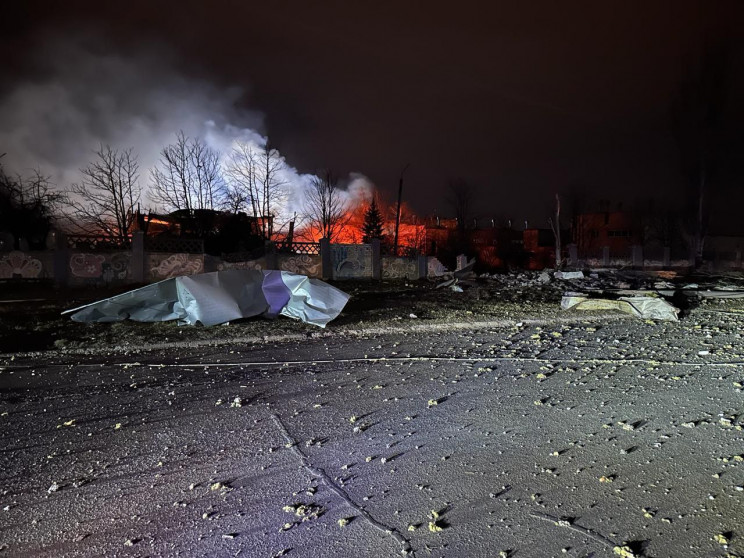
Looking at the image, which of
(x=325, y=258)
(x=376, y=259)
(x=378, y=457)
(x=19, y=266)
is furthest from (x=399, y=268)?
(x=378, y=457)

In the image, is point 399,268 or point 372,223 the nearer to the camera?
point 399,268

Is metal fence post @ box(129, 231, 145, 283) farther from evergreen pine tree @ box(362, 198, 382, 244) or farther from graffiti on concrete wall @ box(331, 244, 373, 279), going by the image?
evergreen pine tree @ box(362, 198, 382, 244)

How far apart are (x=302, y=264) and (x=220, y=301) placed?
507 inches

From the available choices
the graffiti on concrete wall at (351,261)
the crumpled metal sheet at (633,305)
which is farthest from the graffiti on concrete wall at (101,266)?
the crumpled metal sheet at (633,305)

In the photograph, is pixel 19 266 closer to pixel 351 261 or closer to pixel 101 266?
pixel 101 266

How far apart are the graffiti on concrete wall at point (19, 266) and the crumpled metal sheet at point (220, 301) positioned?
28.2 ft

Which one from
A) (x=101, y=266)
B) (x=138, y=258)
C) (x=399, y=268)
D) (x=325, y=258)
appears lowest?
(x=399, y=268)

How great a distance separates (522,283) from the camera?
18297mm

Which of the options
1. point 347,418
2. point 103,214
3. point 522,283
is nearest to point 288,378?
point 347,418

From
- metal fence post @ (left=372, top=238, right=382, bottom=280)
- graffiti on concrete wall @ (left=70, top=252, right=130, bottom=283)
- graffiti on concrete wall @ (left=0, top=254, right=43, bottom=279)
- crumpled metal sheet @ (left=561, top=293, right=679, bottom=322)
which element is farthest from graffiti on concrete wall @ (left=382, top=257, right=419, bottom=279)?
graffiti on concrete wall @ (left=0, top=254, right=43, bottom=279)

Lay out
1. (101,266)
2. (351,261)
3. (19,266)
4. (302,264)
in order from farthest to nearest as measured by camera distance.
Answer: (351,261) → (302,264) → (101,266) → (19,266)

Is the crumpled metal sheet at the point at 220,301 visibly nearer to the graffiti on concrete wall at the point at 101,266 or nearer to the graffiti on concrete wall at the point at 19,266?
the graffiti on concrete wall at the point at 101,266

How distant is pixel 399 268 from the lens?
2420cm

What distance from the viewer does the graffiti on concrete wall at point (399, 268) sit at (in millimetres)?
23969
